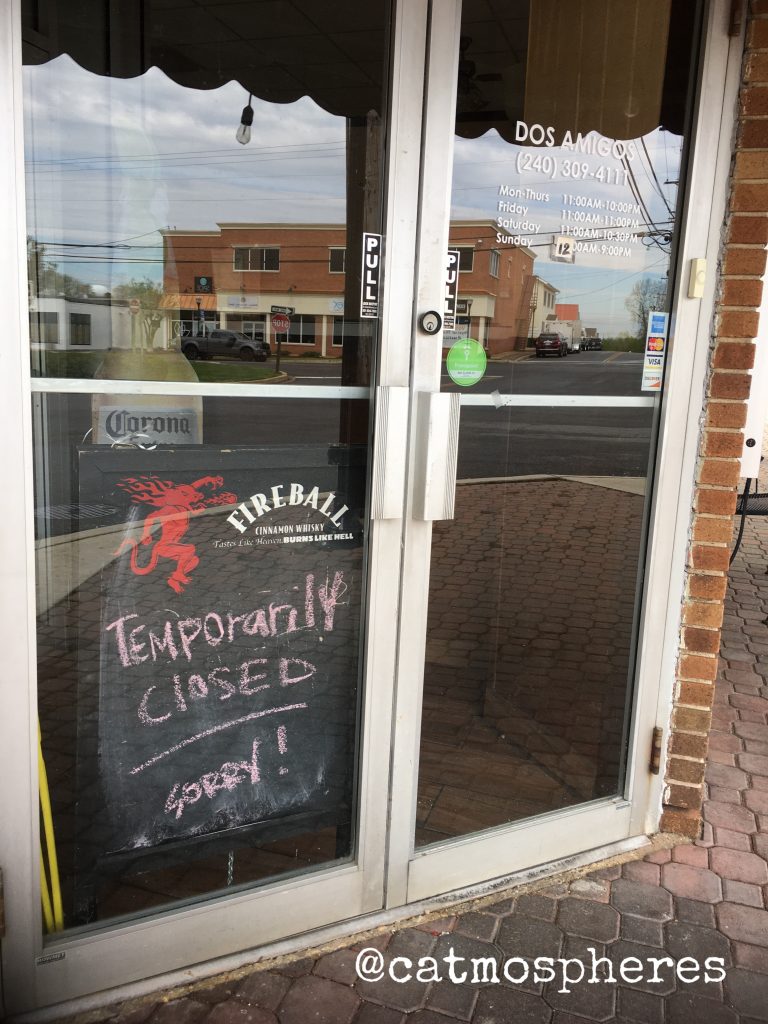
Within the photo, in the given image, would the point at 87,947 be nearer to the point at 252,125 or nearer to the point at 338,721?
the point at 338,721

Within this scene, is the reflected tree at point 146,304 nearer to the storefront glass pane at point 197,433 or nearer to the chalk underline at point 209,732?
the storefront glass pane at point 197,433

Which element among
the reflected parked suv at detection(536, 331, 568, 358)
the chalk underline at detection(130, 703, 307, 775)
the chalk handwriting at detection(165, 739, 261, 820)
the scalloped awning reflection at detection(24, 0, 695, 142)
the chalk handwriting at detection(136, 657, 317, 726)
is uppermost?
the scalloped awning reflection at detection(24, 0, 695, 142)

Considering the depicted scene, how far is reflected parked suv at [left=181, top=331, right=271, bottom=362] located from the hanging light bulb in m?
0.44

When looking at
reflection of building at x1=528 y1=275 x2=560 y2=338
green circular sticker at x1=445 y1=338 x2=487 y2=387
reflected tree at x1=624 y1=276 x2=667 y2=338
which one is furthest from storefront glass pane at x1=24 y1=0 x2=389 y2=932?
reflected tree at x1=624 y1=276 x2=667 y2=338

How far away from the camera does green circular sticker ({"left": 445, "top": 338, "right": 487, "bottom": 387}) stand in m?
2.45

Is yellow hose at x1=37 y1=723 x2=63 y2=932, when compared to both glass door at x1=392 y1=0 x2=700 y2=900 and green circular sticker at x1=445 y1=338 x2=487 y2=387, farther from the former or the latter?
green circular sticker at x1=445 y1=338 x2=487 y2=387

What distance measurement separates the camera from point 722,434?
112 inches

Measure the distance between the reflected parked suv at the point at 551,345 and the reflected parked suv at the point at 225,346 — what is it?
873mm

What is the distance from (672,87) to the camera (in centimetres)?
268

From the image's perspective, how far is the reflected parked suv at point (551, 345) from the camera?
2.62 metres

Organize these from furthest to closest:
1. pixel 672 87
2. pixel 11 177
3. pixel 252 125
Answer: pixel 672 87
pixel 252 125
pixel 11 177

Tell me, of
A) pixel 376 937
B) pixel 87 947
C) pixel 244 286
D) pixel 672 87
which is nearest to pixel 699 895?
pixel 376 937

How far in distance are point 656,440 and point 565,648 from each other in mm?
762

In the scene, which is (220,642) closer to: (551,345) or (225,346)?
(225,346)
